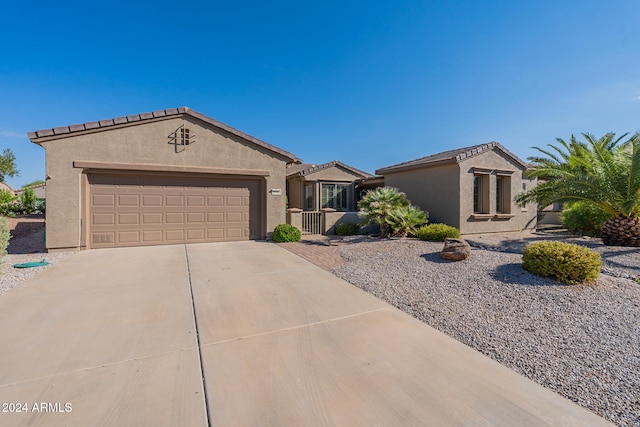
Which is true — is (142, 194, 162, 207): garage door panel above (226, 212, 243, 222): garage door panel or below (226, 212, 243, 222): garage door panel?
above

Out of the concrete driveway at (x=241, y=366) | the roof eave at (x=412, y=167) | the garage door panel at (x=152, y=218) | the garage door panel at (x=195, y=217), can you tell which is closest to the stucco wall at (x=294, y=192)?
the roof eave at (x=412, y=167)

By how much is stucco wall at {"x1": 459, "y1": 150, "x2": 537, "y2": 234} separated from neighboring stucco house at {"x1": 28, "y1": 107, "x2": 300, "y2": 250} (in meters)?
7.45

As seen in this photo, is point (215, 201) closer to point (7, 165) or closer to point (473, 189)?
point (473, 189)

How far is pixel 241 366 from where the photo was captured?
8.78 ft

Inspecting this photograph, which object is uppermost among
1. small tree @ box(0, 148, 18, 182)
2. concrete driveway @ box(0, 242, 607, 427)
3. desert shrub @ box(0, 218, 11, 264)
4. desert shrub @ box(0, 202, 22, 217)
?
small tree @ box(0, 148, 18, 182)

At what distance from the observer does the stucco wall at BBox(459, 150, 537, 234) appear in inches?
433

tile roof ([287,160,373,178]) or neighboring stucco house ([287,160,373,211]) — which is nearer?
tile roof ([287,160,373,178])

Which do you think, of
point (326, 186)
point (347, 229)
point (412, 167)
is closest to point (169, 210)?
point (347, 229)

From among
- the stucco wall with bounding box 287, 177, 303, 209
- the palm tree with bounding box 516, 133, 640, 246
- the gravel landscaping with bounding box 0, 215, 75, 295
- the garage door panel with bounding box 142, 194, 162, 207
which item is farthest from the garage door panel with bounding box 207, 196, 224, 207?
the palm tree with bounding box 516, 133, 640, 246

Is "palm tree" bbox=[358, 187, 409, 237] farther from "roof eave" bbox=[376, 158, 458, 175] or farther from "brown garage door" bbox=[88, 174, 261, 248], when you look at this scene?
"brown garage door" bbox=[88, 174, 261, 248]

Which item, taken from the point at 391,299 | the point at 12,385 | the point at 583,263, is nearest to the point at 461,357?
the point at 391,299

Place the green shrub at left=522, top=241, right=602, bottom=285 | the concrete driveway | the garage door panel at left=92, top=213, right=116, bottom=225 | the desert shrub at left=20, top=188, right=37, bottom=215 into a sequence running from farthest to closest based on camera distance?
the desert shrub at left=20, top=188, right=37, bottom=215
the garage door panel at left=92, top=213, right=116, bottom=225
the green shrub at left=522, top=241, right=602, bottom=285
the concrete driveway

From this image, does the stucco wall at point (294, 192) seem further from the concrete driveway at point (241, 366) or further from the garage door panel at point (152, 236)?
the concrete driveway at point (241, 366)

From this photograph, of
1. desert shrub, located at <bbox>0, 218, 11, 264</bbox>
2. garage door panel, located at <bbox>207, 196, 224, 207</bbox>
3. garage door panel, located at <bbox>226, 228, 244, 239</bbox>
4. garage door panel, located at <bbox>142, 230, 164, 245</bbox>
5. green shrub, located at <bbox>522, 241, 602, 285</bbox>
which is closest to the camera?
green shrub, located at <bbox>522, 241, 602, 285</bbox>
